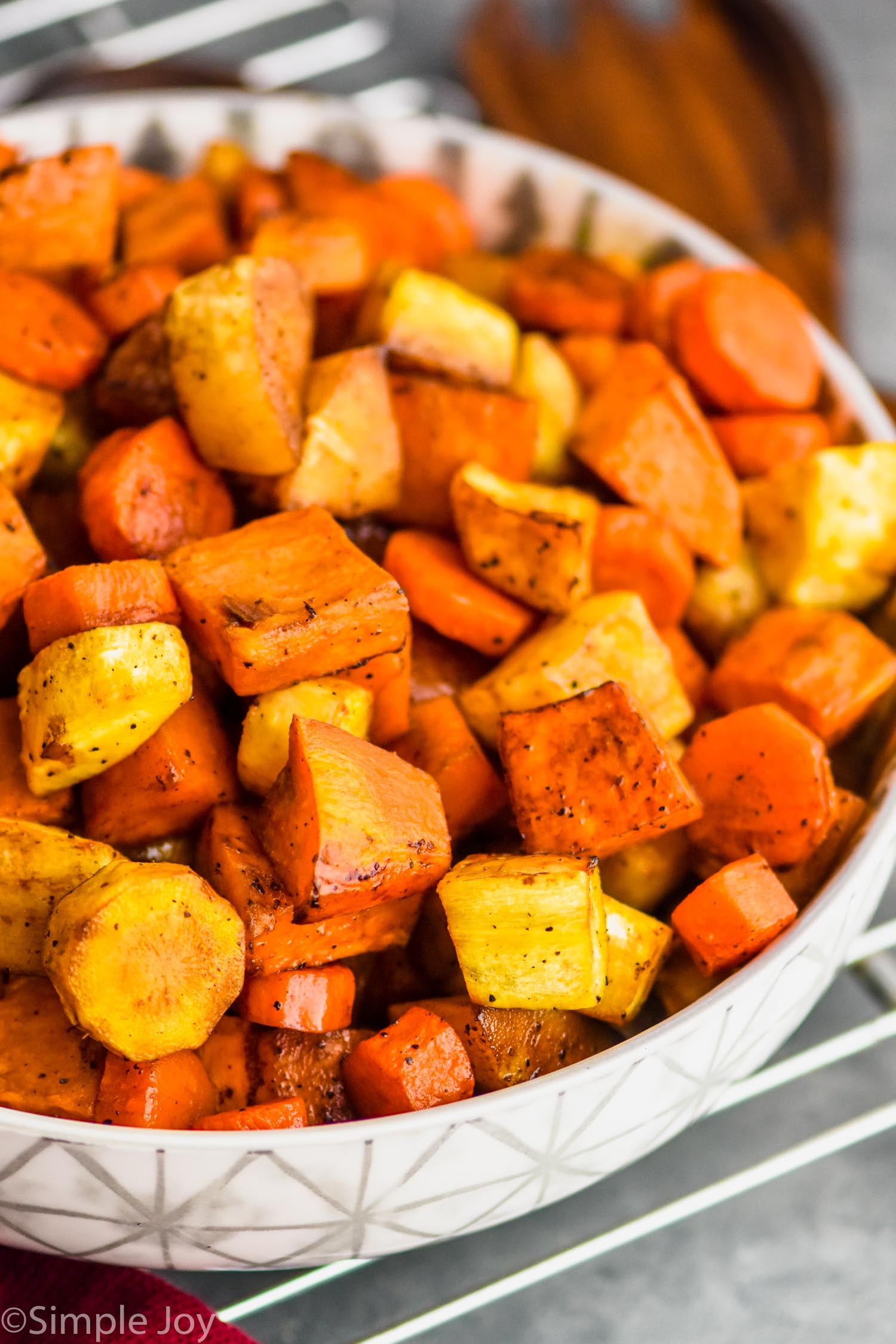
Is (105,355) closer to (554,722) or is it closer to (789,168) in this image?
(554,722)

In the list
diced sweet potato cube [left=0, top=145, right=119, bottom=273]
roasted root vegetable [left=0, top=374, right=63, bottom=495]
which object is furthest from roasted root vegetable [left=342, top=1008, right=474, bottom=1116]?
diced sweet potato cube [left=0, top=145, right=119, bottom=273]

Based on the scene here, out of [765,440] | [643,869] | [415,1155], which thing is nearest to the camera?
[415,1155]

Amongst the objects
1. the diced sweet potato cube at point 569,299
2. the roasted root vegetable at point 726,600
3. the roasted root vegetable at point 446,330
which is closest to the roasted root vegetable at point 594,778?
the roasted root vegetable at point 726,600

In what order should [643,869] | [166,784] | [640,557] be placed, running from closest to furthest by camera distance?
[166,784], [643,869], [640,557]

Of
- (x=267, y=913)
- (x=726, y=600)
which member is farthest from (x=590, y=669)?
(x=267, y=913)

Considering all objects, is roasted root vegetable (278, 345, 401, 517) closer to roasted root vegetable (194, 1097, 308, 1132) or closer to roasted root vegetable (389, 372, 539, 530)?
roasted root vegetable (389, 372, 539, 530)

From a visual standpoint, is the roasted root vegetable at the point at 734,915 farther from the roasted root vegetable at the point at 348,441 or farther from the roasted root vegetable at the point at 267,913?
the roasted root vegetable at the point at 348,441

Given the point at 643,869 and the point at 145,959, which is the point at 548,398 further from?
the point at 145,959
